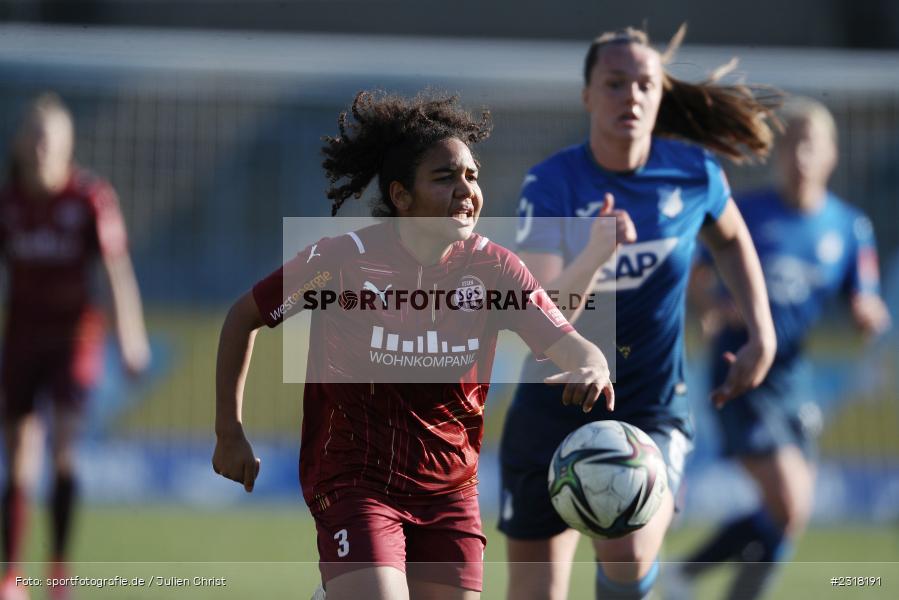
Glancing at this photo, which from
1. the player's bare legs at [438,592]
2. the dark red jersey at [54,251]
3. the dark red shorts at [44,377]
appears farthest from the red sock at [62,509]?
the player's bare legs at [438,592]

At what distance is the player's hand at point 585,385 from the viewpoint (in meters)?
3.14

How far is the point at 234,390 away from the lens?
11.2 ft

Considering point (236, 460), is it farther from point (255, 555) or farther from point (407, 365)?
point (255, 555)

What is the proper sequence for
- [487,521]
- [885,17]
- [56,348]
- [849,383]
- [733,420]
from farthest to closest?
[885,17] < [849,383] < [487,521] < [56,348] < [733,420]

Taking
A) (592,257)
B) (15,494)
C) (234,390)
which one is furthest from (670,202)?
(15,494)

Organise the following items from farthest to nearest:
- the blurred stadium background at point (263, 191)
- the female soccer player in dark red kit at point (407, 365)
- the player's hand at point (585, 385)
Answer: the blurred stadium background at point (263, 191)
the female soccer player in dark red kit at point (407, 365)
the player's hand at point (585, 385)

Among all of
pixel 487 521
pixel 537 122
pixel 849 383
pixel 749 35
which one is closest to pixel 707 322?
pixel 487 521

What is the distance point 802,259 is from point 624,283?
293 centimetres

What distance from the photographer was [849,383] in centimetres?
1088

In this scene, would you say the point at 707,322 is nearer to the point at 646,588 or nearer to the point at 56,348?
the point at 646,588

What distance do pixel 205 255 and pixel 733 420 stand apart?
709cm

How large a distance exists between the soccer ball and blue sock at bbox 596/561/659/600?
65 centimetres

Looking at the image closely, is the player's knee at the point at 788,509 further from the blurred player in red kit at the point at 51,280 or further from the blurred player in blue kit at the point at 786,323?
the blurred player in red kit at the point at 51,280

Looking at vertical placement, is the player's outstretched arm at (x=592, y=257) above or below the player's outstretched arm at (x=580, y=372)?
above
